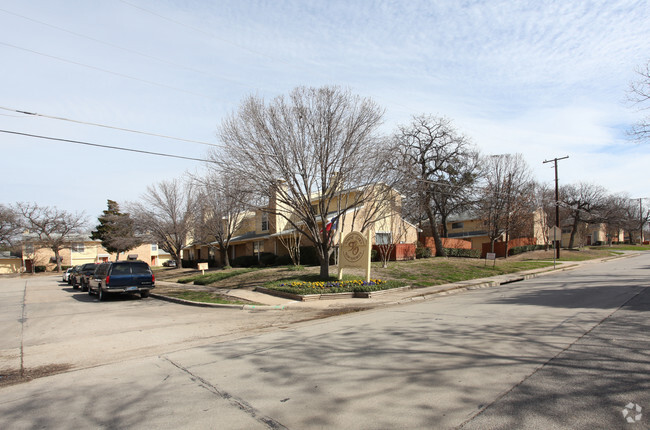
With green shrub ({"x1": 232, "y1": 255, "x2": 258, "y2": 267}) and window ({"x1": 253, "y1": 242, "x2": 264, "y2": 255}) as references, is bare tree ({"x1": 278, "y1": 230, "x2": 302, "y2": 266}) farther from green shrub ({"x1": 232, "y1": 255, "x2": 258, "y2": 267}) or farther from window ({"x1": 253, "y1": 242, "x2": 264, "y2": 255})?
window ({"x1": 253, "y1": 242, "x2": 264, "y2": 255})

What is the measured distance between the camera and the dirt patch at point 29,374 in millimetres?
6754

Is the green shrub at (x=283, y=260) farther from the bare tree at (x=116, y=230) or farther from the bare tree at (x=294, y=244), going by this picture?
the bare tree at (x=116, y=230)

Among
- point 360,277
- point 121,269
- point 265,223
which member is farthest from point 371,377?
point 265,223

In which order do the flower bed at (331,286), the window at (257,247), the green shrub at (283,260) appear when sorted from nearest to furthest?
the flower bed at (331,286) → the green shrub at (283,260) → the window at (257,247)

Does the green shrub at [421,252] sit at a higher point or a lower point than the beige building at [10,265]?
higher

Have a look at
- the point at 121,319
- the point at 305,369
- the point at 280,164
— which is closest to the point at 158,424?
the point at 305,369

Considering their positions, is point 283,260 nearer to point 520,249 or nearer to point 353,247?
point 353,247

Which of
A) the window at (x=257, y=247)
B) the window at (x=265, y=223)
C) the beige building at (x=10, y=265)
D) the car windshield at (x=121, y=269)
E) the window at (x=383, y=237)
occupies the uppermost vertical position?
the window at (x=265, y=223)

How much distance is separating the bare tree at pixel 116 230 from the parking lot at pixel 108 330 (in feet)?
98.0

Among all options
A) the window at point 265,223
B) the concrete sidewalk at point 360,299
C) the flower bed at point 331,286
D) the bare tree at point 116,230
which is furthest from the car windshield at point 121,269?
the bare tree at point 116,230

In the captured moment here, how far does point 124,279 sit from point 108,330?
8.20 m

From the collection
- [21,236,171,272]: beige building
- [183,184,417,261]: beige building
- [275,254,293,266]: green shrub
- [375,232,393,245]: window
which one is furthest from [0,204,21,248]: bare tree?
[375,232,393,245]: window

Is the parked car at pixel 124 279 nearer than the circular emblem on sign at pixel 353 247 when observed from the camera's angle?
No

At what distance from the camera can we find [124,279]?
18609mm
